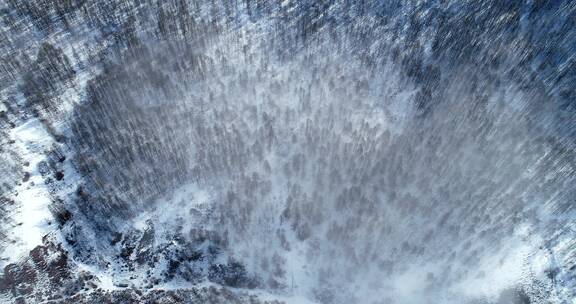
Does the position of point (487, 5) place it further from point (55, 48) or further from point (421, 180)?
point (55, 48)

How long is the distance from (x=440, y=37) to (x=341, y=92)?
51.0ft

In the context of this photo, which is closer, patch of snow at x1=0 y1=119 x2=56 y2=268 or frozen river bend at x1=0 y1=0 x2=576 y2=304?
patch of snow at x1=0 y1=119 x2=56 y2=268

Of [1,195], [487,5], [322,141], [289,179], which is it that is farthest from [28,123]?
[487,5]

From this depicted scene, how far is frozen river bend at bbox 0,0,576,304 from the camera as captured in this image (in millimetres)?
57438

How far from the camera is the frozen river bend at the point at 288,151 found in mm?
57438

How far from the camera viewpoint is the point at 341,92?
6700 centimetres

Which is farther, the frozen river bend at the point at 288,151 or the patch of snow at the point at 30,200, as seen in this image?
the frozen river bend at the point at 288,151

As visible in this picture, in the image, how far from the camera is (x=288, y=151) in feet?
213

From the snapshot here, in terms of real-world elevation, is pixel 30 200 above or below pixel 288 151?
above

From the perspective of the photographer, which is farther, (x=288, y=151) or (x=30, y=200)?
(x=288, y=151)

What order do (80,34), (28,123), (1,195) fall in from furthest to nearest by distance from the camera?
(80,34) < (28,123) < (1,195)

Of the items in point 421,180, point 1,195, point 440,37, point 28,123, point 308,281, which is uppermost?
point 440,37

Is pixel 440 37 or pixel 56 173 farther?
pixel 440 37

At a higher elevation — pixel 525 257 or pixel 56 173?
pixel 56 173
